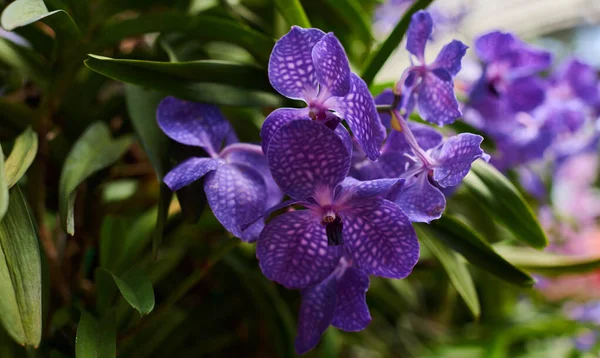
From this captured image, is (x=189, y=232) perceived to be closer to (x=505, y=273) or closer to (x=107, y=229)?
(x=107, y=229)

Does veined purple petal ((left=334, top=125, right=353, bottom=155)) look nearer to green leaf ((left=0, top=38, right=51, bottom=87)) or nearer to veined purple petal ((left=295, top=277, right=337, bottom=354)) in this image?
veined purple petal ((left=295, top=277, right=337, bottom=354))

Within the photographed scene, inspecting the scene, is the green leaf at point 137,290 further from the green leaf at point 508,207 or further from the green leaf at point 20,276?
the green leaf at point 508,207

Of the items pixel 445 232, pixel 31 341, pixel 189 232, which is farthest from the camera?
pixel 189 232

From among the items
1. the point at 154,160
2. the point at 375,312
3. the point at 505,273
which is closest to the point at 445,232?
the point at 505,273

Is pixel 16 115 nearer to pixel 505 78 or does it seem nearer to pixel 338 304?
pixel 338 304

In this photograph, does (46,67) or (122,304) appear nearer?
(122,304)

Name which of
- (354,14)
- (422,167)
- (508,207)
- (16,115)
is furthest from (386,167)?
(16,115)

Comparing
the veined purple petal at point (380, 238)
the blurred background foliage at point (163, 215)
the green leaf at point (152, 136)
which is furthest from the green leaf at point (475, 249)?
the green leaf at point (152, 136)
